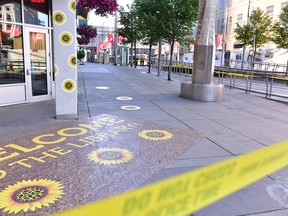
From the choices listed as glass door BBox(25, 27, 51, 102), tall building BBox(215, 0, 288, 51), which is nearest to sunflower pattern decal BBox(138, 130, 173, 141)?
glass door BBox(25, 27, 51, 102)

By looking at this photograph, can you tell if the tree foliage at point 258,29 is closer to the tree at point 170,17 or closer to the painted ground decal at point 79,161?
the tree at point 170,17

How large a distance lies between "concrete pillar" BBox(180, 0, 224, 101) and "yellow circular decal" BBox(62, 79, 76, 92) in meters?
5.04

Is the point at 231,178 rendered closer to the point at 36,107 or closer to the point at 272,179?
the point at 272,179

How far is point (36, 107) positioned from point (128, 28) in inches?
839

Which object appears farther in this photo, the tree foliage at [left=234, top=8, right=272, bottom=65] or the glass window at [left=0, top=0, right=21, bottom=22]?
the tree foliage at [left=234, top=8, right=272, bottom=65]

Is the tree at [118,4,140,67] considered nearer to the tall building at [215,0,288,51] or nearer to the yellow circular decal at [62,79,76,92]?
the tall building at [215,0,288,51]

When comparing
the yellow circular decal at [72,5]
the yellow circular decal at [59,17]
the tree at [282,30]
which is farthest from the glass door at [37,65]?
the tree at [282,30]

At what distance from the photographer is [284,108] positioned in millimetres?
9641

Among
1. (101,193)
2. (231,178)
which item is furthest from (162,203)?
(101,193)

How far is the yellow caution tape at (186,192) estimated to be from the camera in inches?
52.6

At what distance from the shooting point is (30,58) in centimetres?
896

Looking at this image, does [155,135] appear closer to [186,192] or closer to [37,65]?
[186,192]

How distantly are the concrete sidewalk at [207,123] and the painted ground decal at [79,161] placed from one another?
0.96 feet

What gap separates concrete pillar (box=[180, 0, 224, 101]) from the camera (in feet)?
34.0
